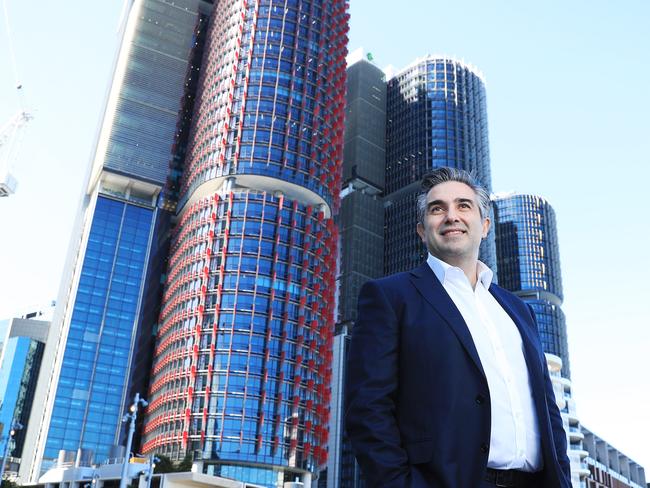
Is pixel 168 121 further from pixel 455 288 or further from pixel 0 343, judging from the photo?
pixel 455 288

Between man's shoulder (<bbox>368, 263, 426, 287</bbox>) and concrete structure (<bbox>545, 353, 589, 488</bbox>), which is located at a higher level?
concrete structure (<bbox>545, 353, 589, 488</bbox>)

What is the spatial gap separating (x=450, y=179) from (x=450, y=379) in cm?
180

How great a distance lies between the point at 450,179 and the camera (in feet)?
18.5

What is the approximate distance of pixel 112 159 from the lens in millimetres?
113125

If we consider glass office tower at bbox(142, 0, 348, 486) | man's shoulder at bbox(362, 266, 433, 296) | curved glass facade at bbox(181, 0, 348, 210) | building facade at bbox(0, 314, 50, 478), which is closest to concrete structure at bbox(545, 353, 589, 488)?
glass office tower at bbox(142, 0, 348, 486)

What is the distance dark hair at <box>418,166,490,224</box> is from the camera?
18.5ft

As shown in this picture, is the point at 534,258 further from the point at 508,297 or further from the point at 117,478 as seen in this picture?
the point at 508,297

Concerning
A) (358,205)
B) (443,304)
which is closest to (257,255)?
(358,205)

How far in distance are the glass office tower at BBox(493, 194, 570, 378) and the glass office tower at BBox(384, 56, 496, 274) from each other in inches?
556

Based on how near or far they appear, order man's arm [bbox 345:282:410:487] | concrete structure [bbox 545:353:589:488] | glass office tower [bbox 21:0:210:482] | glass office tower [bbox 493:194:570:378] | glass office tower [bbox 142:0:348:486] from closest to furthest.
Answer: man's arm [bbox 345:282:410:487] < glass office tower [bbox 142:0:348:486] < concrete structure [bbox 545:353:589:488] < glass office tower [bbox 21:0:210:482] < glass office tower [bbox 493:194:570:378]

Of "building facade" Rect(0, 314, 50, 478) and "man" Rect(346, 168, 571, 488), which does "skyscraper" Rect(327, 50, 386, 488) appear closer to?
"building facade" Rect(0, 314, 50, 478)

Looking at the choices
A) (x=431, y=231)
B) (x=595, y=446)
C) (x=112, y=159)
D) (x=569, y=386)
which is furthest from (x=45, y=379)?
(x=431, y=231)

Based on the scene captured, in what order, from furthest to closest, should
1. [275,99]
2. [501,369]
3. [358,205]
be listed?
[358,205]
[275,99]
[501,369]

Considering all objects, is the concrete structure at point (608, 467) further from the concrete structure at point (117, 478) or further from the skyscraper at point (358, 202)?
the concrete structure at point (117, 478)
